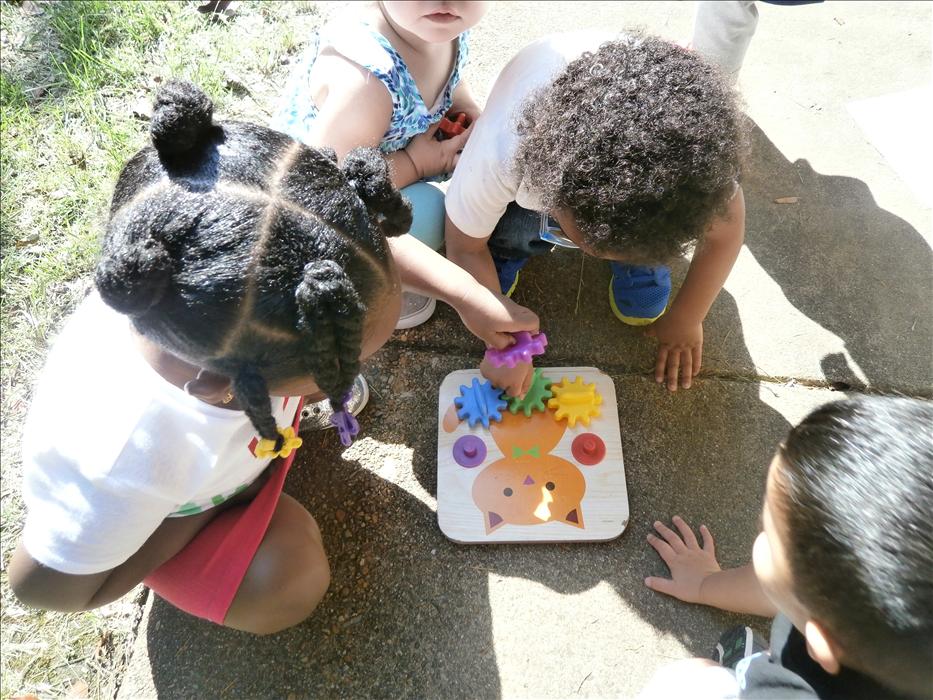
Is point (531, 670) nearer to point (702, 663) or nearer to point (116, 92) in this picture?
point (702, 663)

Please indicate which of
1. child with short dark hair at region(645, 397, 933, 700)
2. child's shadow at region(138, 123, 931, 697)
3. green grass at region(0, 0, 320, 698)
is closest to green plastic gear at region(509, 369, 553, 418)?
child's shadow at region(138, 123, 931, 697)

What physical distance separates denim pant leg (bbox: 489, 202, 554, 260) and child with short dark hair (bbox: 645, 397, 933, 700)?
2.52 feet

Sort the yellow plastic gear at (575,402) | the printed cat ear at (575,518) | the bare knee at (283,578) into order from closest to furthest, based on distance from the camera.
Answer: the bare knee at (283,578) → the printed cat ear at (575,518) → the yellow plastic gear at (575,402)

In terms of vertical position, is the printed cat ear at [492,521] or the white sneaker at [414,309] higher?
the white sneaker at [414,309]

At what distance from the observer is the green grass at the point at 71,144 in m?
1.28

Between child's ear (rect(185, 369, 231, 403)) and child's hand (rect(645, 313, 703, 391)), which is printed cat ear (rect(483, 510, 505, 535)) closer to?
child's hand (rect(645, 313, 703, 391))

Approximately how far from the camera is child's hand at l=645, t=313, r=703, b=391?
57.8 inches

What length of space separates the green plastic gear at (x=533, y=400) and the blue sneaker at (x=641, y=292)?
0.94ft

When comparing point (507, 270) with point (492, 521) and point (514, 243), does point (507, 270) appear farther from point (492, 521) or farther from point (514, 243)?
point (492, 521)

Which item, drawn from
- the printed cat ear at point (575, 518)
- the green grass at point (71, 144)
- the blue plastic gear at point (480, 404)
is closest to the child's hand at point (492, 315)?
the blue plastic gear at point (480, 404)

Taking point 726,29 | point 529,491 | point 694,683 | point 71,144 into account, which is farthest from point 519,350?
point 71,144

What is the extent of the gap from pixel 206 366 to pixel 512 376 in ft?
2.42

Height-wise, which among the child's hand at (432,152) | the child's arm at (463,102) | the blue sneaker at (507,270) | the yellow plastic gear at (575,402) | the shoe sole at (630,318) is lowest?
the yellow plastic gear at (575,402)

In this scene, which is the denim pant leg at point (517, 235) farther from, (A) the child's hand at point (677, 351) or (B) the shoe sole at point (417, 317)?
(A) the child's hand at point (677, 351)
